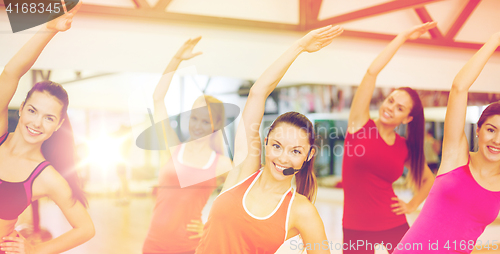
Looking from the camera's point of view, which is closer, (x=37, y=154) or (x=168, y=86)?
(x=37, y=154)

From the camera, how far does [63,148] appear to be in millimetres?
2484

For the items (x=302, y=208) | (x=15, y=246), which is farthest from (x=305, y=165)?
(x=15, y=246)

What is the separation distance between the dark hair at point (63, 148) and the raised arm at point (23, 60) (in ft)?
0.42

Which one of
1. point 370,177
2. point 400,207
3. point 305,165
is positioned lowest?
point 400,207

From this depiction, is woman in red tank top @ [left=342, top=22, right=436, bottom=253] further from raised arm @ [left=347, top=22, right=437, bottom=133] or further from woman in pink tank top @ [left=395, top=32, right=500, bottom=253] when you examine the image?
woman in pink tank top @ [left=395, top=32, right=500, bottom=253]

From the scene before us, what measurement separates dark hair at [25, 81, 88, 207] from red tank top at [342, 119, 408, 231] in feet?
7.34

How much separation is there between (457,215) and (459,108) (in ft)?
2.31

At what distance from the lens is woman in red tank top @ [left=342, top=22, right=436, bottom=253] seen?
273cm

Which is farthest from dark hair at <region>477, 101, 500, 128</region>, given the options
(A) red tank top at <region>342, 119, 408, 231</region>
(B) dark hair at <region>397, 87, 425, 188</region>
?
(A) red tank top at <region>342, 119, 408, 231</region>

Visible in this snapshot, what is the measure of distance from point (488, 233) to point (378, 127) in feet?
6.71

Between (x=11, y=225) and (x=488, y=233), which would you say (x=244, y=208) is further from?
(x=488, y=233)

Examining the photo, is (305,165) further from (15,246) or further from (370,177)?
(15,246)

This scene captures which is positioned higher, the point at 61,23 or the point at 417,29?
the point at 61,23

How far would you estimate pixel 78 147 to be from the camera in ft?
8.66
